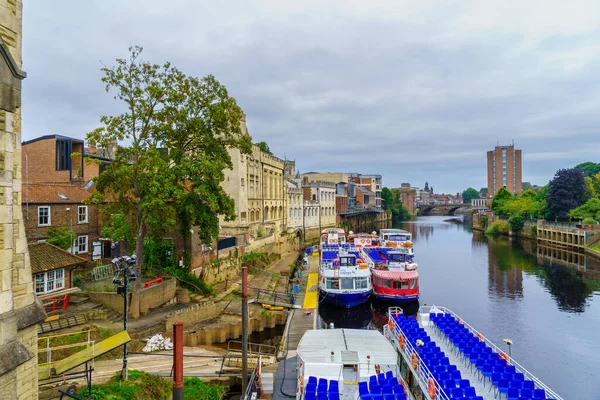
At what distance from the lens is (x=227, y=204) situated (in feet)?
83.1

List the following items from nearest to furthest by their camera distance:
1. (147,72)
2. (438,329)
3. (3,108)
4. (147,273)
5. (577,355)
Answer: (3,108), (438,329), (147,72), (577,355), (147,273)

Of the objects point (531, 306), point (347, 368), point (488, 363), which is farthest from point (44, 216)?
point (531, 306)

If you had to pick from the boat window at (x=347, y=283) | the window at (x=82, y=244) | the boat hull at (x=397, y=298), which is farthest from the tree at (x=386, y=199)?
the window at (x=82, y=244)

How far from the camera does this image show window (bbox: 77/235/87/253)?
96.0ft

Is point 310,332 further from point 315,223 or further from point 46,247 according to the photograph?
point 315,223

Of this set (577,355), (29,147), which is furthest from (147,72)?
(577,355)

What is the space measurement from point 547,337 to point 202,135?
86.7ft

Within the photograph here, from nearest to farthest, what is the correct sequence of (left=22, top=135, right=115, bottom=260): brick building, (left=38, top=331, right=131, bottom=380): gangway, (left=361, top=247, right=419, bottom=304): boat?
(left=38, top=331, right=131, bottom=380): gangway
(left=22, top=135, right=115, bottom=260): brick building
(left=361, top=247, right=419, bottom=304): boat

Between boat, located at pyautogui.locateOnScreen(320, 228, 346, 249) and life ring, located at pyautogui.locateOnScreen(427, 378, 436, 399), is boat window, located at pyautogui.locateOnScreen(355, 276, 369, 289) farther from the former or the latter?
boat, located at pyautogui.locateOnScreen(320, 228, 346, 249)

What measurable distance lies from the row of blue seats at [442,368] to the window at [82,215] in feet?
79.8

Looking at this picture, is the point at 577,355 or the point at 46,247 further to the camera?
the point at 577,355

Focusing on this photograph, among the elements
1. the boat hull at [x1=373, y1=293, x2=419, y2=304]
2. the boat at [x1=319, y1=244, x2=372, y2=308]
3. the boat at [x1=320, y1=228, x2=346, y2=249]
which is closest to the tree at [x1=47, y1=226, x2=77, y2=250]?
the boat at [x1=319, y1=244, x2=372, y2=308]

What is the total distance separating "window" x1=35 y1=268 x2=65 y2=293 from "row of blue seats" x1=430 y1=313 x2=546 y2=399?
66.1 feet

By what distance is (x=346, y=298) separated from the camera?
103ft
